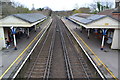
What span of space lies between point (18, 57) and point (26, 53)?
1162mm

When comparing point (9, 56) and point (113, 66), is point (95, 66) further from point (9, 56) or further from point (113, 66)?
point (9, 56)

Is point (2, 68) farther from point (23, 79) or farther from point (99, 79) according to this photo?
point (99, 79)

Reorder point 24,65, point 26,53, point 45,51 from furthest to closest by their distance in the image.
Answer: point 45,51 < point 26,53 < point 24,65

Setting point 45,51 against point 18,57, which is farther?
point 45,51

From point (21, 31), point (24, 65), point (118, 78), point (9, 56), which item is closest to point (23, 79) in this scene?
point (24, 65)

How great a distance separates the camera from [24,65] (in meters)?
10.5

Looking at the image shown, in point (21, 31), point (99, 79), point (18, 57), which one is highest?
point (21, 31)

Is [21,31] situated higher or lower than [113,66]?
higher

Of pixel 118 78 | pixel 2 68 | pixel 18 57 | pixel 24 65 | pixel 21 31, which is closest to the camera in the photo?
pixel 118 78

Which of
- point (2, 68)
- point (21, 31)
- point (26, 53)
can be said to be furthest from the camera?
point (21, 31)

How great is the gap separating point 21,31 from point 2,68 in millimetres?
13533

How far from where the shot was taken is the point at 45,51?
551 inches

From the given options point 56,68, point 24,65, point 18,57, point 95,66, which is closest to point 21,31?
point 18,57

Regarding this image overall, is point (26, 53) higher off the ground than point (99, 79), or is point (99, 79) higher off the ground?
point (26, 53)
